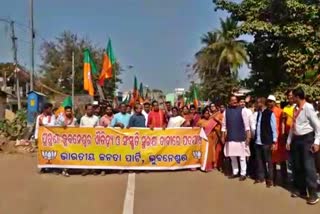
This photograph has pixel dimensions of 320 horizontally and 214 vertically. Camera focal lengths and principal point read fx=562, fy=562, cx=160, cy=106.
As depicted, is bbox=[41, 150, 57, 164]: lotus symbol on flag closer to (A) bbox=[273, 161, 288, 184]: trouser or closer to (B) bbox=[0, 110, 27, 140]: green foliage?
(A) bbox=[273, 161, 288, 184]: trouser

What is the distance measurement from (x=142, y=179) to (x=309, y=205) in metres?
3.98

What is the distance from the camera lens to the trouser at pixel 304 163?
8.96 meters

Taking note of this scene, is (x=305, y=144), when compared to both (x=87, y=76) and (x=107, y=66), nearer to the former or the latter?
(x=87, y=76)

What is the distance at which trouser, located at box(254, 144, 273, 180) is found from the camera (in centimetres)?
1064

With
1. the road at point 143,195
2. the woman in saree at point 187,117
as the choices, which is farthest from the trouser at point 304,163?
the woman in saree at point 187,117

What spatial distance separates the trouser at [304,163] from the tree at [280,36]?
11164 millimetres

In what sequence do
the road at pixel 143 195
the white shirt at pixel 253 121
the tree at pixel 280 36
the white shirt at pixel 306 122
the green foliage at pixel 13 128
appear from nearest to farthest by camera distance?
1. the road at pixel 143 195
2. the white shirt at pixel 306 122
3. the white shirt at pixel 253 121
4. the tree at pixel 280 36
5. the green foliage at pixel 13 128

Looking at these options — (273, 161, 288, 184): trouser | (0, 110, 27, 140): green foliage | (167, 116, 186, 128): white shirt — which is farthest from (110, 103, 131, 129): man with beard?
(0, 110, 27, 140): green foliage

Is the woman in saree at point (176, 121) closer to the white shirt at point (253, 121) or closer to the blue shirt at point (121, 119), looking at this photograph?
the blue shirt at point (121, 119)

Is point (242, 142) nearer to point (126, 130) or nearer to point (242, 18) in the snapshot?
point (126, 130)

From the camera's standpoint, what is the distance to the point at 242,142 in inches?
456

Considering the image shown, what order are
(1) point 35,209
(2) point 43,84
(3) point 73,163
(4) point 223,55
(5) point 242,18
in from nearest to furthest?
(1) point 35,209, (3) point 73,163, (5) point 242,18, (4) point 223,55, (2) point 43,84

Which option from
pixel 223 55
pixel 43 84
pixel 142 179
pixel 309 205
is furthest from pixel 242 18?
pixel 43 84

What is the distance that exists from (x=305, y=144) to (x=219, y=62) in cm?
4392
